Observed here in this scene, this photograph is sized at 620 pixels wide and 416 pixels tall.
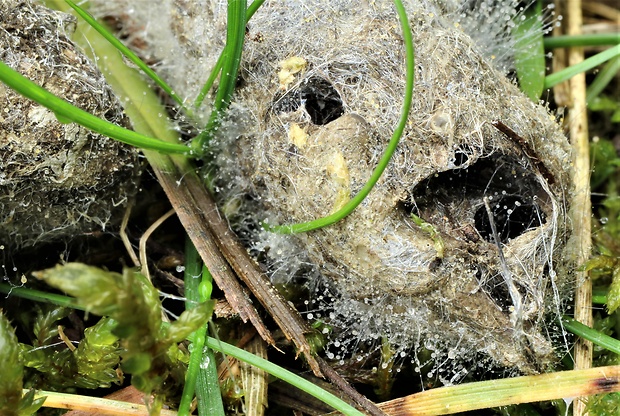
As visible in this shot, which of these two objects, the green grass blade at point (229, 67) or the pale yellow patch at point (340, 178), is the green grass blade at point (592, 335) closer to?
the pale yellow patch at point (340, 178)

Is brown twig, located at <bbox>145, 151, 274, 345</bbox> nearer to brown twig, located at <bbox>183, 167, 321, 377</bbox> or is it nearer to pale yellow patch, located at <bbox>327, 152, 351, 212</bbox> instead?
brown twig, located at <bbox>183, 167, 321, 377</bbox>

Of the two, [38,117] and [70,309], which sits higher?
[38,117]

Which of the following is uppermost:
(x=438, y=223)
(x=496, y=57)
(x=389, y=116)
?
(x=496, y=57)

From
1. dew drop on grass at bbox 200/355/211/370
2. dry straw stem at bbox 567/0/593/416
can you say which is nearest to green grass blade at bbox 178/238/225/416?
dew drop on grass at bbox 200/355/211/370

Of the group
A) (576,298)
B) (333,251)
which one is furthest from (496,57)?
(333,251)

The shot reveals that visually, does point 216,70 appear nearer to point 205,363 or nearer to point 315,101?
point 315,101

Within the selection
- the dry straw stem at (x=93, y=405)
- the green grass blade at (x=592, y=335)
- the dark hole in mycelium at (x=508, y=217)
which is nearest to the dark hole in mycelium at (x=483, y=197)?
the dark hole in mycelium at (x=508, y=217)

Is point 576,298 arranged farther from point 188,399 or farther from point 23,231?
point 23,231

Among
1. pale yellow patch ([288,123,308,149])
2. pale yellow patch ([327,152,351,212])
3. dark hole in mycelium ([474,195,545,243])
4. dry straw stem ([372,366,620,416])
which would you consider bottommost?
dry straw stem ([372,366,620,416])
